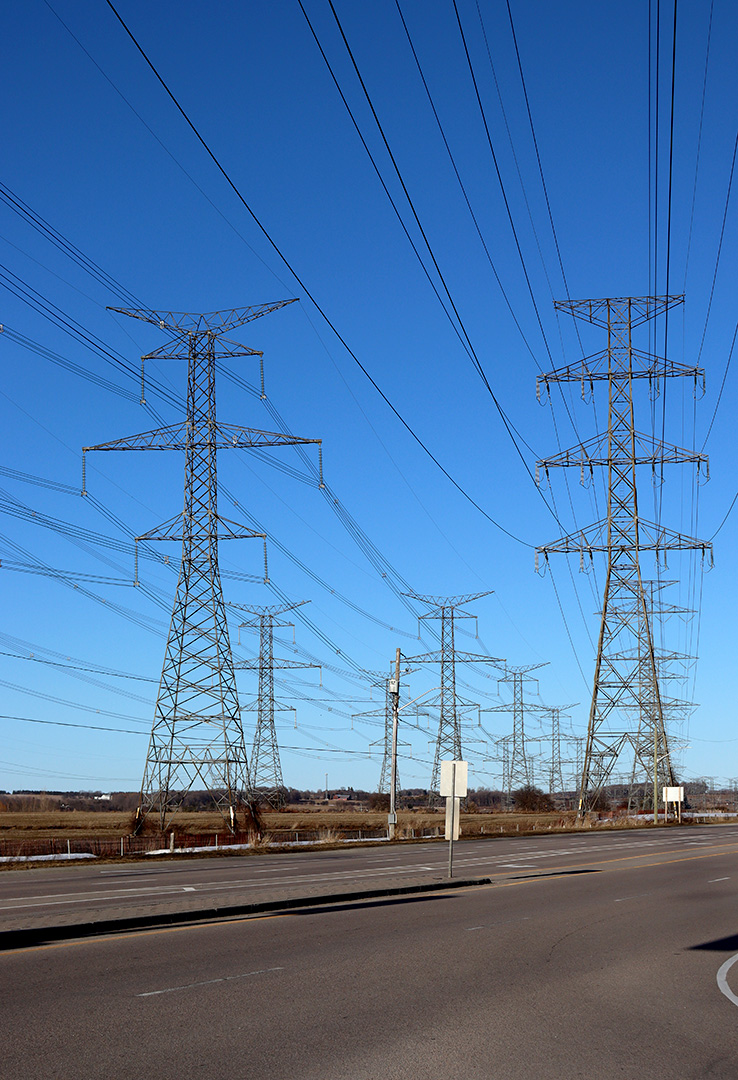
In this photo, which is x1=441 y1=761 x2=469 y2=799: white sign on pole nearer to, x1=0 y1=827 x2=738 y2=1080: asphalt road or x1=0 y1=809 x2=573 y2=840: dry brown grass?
x1=0 y1=827 x2=738 y2=1080: asphalt road

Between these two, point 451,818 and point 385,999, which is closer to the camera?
point 385,999

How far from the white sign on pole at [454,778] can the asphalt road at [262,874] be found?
199 cm

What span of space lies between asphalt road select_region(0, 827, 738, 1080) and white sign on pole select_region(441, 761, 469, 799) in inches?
246

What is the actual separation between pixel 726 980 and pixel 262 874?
58.3ft

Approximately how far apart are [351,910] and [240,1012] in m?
9.34

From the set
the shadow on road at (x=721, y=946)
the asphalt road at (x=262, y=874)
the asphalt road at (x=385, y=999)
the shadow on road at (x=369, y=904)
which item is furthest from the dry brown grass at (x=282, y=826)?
the shadow on road at (x=721, y=946)

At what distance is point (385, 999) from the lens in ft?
30.5

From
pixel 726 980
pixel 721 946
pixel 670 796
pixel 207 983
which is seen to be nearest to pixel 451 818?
pixel 721 946

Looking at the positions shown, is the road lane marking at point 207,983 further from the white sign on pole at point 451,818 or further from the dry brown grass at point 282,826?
the dry brown grass at point 282,826

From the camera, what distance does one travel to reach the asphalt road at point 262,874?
17.4 metres

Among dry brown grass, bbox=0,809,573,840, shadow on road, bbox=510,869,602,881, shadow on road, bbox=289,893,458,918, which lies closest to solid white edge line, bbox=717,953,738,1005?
shadow on road, bbox=289,893,458,918

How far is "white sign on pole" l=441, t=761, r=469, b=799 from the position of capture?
77.7 feet

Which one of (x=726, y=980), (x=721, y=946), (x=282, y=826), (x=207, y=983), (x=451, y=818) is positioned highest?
(x=451, y=818)

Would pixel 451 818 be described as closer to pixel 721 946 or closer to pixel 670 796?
pixel 721 946
